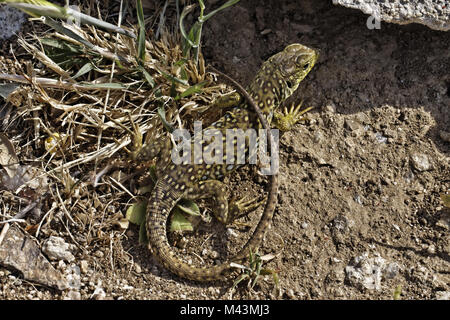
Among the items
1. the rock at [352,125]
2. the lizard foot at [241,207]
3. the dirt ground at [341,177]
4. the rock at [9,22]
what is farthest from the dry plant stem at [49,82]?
the rock at [352,125]

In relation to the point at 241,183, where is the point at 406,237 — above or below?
below

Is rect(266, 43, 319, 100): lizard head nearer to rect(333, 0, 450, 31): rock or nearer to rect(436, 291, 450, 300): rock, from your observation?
rect(333, 0, 450, 31): rock

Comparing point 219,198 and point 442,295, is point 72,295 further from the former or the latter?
point 442,295

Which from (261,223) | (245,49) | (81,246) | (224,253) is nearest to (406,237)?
(261,223)

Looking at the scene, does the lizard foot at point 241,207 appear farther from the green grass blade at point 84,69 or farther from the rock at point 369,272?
the green grass blade at point 84,69

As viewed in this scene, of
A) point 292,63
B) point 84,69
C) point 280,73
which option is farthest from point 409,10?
point 84,69

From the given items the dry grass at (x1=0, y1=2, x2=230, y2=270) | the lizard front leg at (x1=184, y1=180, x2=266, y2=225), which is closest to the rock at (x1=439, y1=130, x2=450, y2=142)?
the lizard front leg at (x1=184, y1=180, x2=266, y2=225)
